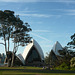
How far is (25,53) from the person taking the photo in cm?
5438

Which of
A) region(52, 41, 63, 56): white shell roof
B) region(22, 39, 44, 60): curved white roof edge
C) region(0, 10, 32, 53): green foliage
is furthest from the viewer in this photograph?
region(22, 39, 44, 60): curved white roof edge

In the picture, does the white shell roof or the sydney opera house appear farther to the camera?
the sydney opera house

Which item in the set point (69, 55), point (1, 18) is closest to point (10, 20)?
point (1, 18)

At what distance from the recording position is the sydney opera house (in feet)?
175

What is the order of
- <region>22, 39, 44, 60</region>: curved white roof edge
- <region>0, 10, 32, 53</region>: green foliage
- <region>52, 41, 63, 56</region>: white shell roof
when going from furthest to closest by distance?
1. <region>22, 39, 44, 60</region>: curved white roof edge
2. <region>52, 41, 63, 56</region>: white shell roof
3. <region>0, 10, 32, 53</region>: green foliage

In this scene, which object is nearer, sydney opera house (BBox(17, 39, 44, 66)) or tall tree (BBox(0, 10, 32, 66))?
tall tree (BBox(0, 10, 32, 66))

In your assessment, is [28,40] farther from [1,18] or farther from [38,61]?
[38,61]

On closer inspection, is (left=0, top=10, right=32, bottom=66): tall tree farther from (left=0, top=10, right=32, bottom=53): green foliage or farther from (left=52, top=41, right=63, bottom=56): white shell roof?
(left=52, top=41, right=63, bottom=56): white shell roof

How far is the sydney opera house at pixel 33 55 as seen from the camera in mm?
53219

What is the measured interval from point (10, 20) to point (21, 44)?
6.81 meters

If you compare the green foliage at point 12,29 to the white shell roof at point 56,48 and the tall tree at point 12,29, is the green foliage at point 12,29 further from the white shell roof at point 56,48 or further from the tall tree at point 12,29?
the white shell roof at point 56,48

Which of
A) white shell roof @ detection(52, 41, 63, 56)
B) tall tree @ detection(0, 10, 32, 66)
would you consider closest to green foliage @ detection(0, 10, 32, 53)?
tall tree @ detection(0, 10, 32, 66)

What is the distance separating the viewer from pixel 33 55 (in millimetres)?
54812

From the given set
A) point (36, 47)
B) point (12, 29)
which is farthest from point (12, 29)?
point (36, 47)
